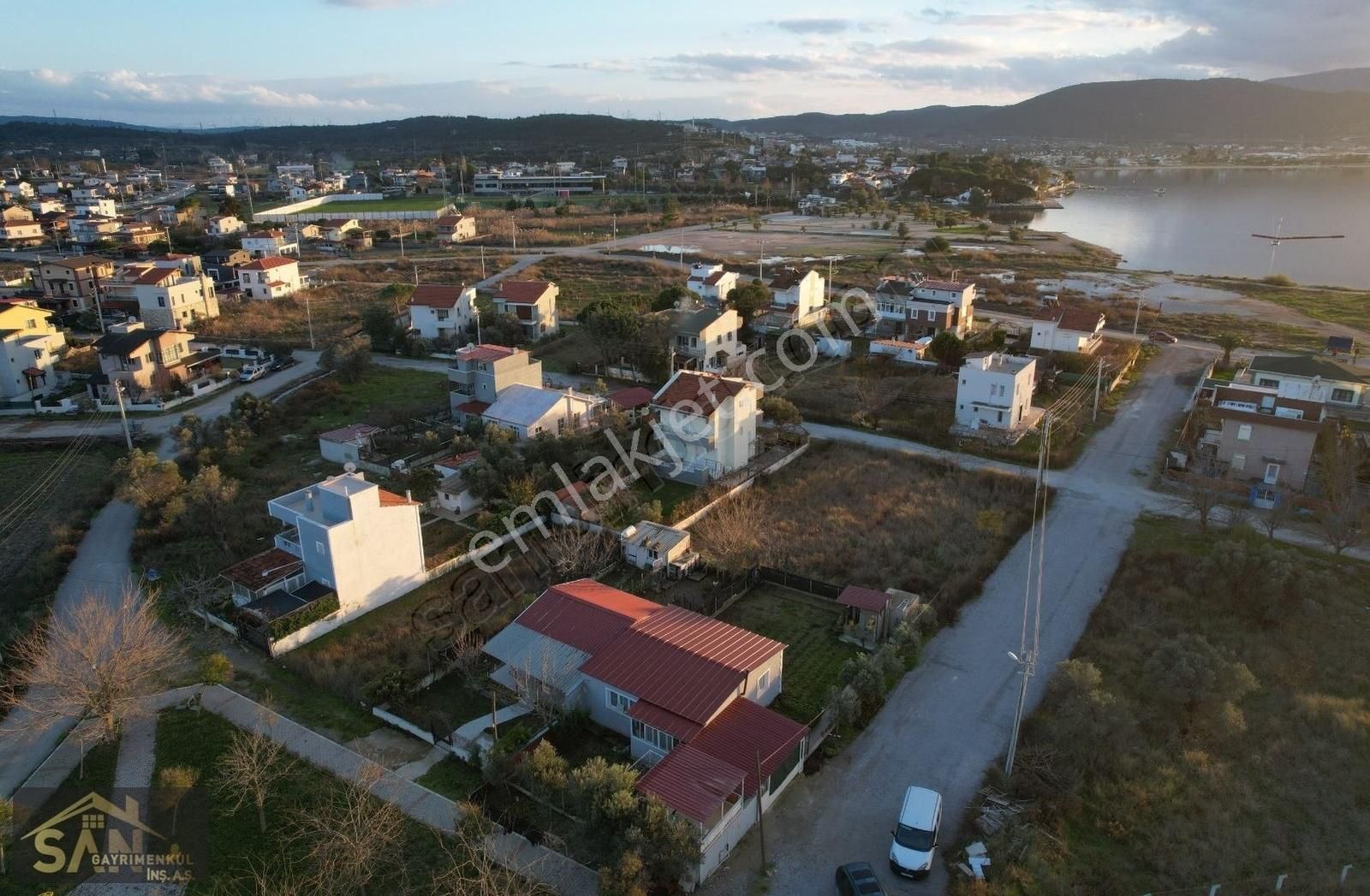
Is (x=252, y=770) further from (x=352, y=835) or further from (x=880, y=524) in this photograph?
(x=880, y=524)

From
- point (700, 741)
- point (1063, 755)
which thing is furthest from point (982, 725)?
point (700, 741)

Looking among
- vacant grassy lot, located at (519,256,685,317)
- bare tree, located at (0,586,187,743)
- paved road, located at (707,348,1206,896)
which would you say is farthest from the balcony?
vacant grassy lot, located at (519,256,685,317)

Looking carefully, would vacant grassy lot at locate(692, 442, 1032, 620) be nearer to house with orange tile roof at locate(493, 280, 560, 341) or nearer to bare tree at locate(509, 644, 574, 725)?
bare tree at locate(509, 644, 574, 725)

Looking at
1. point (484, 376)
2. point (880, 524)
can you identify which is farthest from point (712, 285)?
point (880, 524)

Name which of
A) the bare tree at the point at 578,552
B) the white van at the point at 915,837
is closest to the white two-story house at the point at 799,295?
the bare tree at the point at 578,552

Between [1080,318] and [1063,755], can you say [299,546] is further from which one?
[1080,318]
